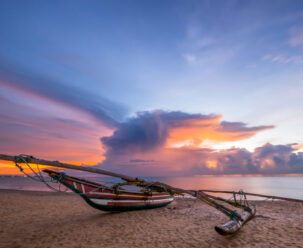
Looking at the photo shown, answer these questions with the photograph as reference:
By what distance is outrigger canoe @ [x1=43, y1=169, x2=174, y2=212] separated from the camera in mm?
8969

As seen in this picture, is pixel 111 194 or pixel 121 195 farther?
pixel 121 195

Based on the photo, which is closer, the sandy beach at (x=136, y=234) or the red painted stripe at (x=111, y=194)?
the sandy beach at (x=136, y=234)

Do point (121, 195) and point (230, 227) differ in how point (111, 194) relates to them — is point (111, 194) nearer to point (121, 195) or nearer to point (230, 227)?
point (121, 195)

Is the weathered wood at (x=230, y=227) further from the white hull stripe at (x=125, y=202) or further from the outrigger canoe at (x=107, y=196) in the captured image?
the white hull stripe at (x=125, y=202)

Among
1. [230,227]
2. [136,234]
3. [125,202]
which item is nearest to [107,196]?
[125,202]

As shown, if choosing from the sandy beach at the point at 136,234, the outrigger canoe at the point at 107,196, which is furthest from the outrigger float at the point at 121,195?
the sandy beach at the point at 136,234

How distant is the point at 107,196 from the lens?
1022cm

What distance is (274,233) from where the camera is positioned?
7891 millimetres

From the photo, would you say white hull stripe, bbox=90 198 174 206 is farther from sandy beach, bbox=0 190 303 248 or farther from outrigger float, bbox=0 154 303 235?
sandy beach, bbox=0 190 303 248

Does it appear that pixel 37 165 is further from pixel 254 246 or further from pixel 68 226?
pixel 254 246

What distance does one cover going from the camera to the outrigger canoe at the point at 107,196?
29.4ft

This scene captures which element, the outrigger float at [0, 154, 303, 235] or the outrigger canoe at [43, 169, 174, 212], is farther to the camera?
the outrigger canoe at [43, 169, 174, 212]

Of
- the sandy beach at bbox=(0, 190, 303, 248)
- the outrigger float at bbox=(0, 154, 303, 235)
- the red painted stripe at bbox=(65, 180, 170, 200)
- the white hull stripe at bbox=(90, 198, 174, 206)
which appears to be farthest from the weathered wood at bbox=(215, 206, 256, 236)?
the white hull stripe at bbox=(90, 198, 174, 206)

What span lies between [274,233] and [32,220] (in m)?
12.6
